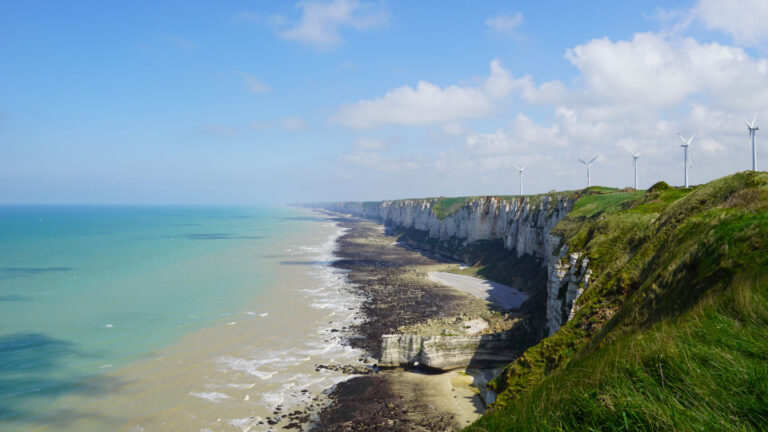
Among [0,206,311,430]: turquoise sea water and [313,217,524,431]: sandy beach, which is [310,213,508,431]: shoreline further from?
[0,206,311,430]: turquoise sea water

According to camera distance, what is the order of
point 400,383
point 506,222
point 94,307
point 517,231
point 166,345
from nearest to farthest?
point 400,383, point 166,345, point 94,307, point 517,231, point 506,222

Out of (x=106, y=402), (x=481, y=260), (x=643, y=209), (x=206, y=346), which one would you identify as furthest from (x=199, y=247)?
(x=643, y=209)

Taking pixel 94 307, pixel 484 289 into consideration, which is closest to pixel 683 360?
pixel 484 289

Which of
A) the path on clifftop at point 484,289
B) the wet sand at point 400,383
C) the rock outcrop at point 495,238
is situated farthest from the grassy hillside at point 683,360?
Result: the path on clifftop at point 484,289

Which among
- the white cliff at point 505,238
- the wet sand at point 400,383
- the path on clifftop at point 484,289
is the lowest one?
the wet sand at point 400,383

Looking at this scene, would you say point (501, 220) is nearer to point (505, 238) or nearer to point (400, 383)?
point (505, 238)

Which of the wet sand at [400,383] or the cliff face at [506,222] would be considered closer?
the wet sand at [400,383]

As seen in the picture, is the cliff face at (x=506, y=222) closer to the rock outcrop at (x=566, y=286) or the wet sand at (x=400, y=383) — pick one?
the wet sand at (x=400, y=383)

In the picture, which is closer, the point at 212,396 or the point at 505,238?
the point at 212,396
